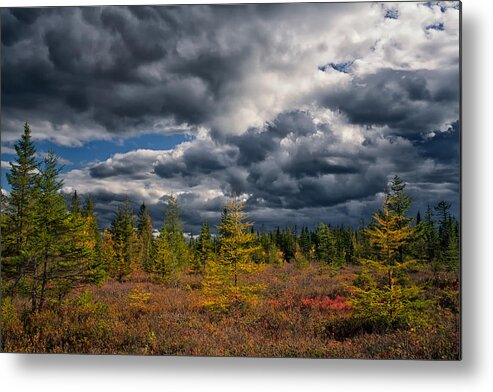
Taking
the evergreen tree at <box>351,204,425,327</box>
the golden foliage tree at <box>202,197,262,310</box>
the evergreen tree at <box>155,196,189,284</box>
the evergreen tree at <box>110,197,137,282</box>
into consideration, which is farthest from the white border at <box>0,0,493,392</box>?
the evergreen tree at <box>110,197,137,282</box>

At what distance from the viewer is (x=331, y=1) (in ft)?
25.7

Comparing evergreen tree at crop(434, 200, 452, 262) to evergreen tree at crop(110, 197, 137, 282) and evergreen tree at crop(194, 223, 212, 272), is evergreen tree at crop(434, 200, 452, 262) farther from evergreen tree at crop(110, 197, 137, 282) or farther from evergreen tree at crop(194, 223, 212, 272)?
evergreen tree at crop(110, 197, 137, 282)

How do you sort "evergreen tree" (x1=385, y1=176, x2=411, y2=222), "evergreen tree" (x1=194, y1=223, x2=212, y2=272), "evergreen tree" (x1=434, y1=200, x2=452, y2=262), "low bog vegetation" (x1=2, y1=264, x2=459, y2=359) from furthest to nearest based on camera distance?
"evergreen tree" (x1=194, y1=223, x2=212, y2=272)
"low bog vegetation" (x1=2, y1=264, x2=459, y2=359)
"evergreen tree" (x1=385, y1=176, x2=411, y2=222)
"evergreen tree" (x1=434, y1=200, x2=452, y2=262)

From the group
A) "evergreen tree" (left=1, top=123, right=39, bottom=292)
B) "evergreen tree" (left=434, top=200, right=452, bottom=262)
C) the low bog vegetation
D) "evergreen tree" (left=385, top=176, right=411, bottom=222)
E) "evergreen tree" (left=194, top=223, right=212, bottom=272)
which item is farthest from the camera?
"evergreen tree" (left=1, top=123, right=39, bottom=292)

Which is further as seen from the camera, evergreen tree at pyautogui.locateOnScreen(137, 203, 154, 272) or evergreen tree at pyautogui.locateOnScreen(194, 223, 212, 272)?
evergreen tree at pyautogui.locateOnScreen(137, 203, 154, 272)

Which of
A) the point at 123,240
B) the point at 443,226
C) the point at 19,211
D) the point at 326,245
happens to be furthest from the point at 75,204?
the point at 443,226

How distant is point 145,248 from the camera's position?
27.8 feet

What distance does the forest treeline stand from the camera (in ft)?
26.0

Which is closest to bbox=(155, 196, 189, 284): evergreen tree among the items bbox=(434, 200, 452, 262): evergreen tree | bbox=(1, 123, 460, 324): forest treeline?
bbox=(1, 123, 460, 324): forest treeline

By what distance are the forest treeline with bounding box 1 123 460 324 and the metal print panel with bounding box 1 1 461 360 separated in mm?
32

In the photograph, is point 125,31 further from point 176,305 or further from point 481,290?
point 481,290

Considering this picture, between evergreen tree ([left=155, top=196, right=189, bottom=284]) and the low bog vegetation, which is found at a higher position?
evergreen tree ([left=155, top=196, right=189, bottom=284])

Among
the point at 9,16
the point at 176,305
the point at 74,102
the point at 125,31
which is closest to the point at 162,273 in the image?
the point at 176,305

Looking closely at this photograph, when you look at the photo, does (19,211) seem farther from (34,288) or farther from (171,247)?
(171,247)
